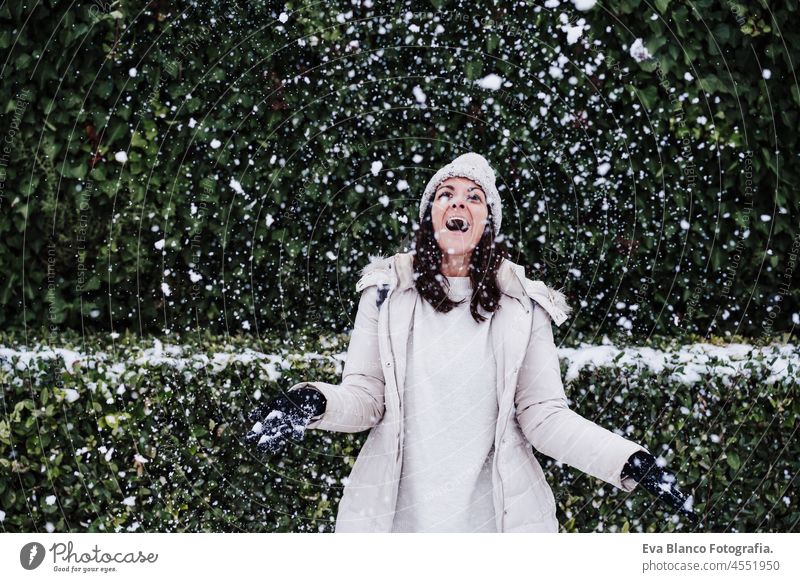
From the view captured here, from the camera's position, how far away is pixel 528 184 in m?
3.52

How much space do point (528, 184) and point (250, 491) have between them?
1.91m

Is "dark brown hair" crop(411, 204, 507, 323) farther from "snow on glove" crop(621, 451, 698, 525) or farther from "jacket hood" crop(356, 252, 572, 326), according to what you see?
"snow on glove" crop(621, 451, 698, 525)

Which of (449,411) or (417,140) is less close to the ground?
(417,140)

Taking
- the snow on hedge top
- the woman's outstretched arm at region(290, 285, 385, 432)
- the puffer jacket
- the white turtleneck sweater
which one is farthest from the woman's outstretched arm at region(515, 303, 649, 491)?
the snow on hedge top

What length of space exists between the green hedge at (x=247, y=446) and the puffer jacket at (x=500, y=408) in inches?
34.4

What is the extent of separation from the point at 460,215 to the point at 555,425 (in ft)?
2.62

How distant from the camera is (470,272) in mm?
2561

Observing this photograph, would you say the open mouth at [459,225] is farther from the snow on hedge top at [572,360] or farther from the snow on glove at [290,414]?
the snow on hedge top at [572,360]

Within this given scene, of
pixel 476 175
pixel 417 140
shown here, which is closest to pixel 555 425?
pixel 476 175

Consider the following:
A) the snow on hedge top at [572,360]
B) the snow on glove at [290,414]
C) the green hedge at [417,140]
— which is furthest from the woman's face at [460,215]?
the snow on hedge top at [572,360]

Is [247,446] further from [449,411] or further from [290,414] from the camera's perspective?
[449,411]
